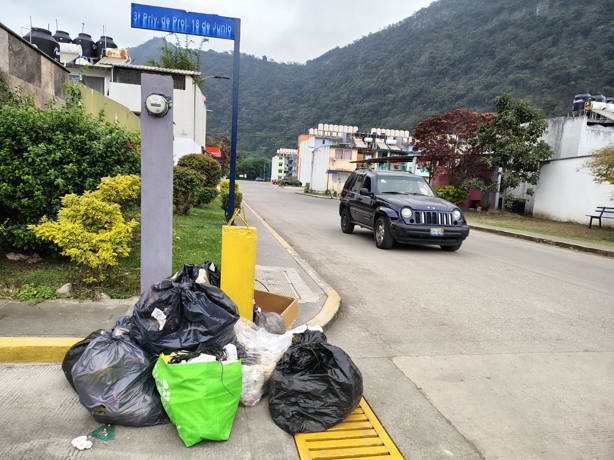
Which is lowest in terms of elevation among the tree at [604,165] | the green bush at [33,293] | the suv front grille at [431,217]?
the green bush at [33,293]

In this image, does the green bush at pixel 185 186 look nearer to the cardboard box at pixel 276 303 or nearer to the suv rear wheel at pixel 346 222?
the suv rear wheel at pixel 346 222

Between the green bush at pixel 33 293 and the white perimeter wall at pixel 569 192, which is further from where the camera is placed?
the white perimeter wall at pixel 569 192

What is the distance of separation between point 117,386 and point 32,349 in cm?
126

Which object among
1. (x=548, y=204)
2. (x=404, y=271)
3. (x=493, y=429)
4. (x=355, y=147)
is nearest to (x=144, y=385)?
(x=493, y=429)

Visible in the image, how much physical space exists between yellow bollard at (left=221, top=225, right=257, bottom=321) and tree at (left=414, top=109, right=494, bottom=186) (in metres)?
22.6

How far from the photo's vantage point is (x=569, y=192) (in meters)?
21.1

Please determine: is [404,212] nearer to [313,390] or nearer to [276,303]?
[276,303]

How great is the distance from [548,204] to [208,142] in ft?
164

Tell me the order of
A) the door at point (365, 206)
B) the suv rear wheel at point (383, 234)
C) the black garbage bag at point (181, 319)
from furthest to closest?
the door at point (365, 206)
the suv rear wheel at point (383, 234)
the black garbage bag at point (181, 319)

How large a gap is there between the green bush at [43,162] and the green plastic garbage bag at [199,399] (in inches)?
151

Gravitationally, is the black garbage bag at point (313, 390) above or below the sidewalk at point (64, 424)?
above

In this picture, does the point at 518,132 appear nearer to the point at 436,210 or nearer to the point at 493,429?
the point at 436,210

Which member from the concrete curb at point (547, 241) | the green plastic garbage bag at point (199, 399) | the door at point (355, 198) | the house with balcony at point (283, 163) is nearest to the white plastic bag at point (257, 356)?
the green plastic garbage bag at point (199, 399)

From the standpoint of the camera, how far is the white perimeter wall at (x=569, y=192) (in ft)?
64.0
